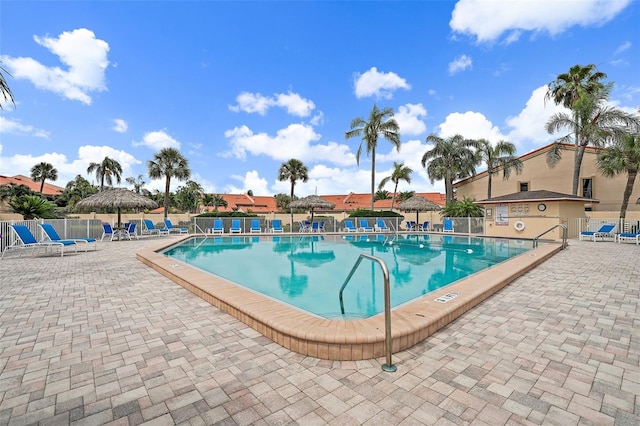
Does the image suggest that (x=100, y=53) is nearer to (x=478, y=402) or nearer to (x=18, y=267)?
(x=18, y=267)

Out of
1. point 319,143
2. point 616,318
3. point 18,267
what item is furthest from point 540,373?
point 319,143

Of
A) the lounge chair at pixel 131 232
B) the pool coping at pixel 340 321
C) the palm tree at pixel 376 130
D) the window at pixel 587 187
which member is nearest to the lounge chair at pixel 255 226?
the lounge chair at pixel 131 232

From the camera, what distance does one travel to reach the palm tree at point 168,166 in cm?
2512

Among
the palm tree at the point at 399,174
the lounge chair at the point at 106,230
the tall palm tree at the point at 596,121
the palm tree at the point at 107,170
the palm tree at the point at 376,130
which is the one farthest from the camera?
the palm tree at the point at 107,170

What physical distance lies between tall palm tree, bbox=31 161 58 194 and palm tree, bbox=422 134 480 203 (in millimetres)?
45764

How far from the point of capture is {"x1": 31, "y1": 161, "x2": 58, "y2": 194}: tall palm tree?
37.6 meters

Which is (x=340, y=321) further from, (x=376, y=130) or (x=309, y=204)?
(x=376, y=130)

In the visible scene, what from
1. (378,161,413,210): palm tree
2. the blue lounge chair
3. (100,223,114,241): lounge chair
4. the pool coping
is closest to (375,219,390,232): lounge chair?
(378,161,413,210): palm tree

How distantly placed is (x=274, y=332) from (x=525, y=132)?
26142 millimetres

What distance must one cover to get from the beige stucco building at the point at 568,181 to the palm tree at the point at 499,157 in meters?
0.89

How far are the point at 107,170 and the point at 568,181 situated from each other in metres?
46.8

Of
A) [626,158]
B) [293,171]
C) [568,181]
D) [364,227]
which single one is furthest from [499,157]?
[293,171]

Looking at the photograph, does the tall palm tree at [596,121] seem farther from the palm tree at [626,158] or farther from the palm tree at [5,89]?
the palm tree at [5,89]

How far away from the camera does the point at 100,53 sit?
437 inches
